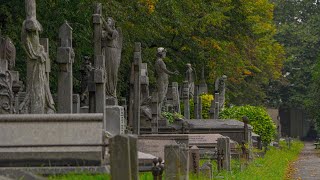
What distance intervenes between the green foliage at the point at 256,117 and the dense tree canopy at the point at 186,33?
3.85 meters

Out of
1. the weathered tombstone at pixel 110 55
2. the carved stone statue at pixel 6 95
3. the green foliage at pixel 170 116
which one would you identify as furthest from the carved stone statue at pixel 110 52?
the green foliage at pixel 170 116

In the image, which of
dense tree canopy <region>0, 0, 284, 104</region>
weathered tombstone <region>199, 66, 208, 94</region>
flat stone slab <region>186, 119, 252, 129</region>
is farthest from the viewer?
weathered tombstone <region>199, 66, 208, 94</region>

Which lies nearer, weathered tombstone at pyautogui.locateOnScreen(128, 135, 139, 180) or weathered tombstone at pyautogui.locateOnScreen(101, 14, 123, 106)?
weathered tombstone at pyautogui.locateOnScreen(128, 135, 139, 180)

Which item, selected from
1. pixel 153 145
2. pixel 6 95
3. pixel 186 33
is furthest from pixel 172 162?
pixel 186 33

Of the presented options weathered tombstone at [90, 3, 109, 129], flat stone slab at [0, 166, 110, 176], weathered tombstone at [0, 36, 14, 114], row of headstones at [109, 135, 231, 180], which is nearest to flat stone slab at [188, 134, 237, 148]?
weathered tombstone at [90, 3, 109, 129]

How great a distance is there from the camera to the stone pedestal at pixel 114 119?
2173 cm

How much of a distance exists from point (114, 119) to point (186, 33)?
23.7 meters

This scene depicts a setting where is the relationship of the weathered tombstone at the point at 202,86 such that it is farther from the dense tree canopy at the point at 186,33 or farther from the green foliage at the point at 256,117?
the green foliage at the point at 256,117

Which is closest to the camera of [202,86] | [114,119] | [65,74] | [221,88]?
[65,74]

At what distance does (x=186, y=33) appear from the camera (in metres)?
45.5

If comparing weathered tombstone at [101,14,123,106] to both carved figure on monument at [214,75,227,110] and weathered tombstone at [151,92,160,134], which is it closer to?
weathered tombstone at [151,92,160,134]

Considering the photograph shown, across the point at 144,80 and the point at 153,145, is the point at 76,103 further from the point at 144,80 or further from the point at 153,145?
the point at 144,80

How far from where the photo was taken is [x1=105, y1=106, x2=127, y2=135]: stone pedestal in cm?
2173

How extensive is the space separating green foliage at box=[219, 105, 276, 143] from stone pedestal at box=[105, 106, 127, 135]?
1933cm
